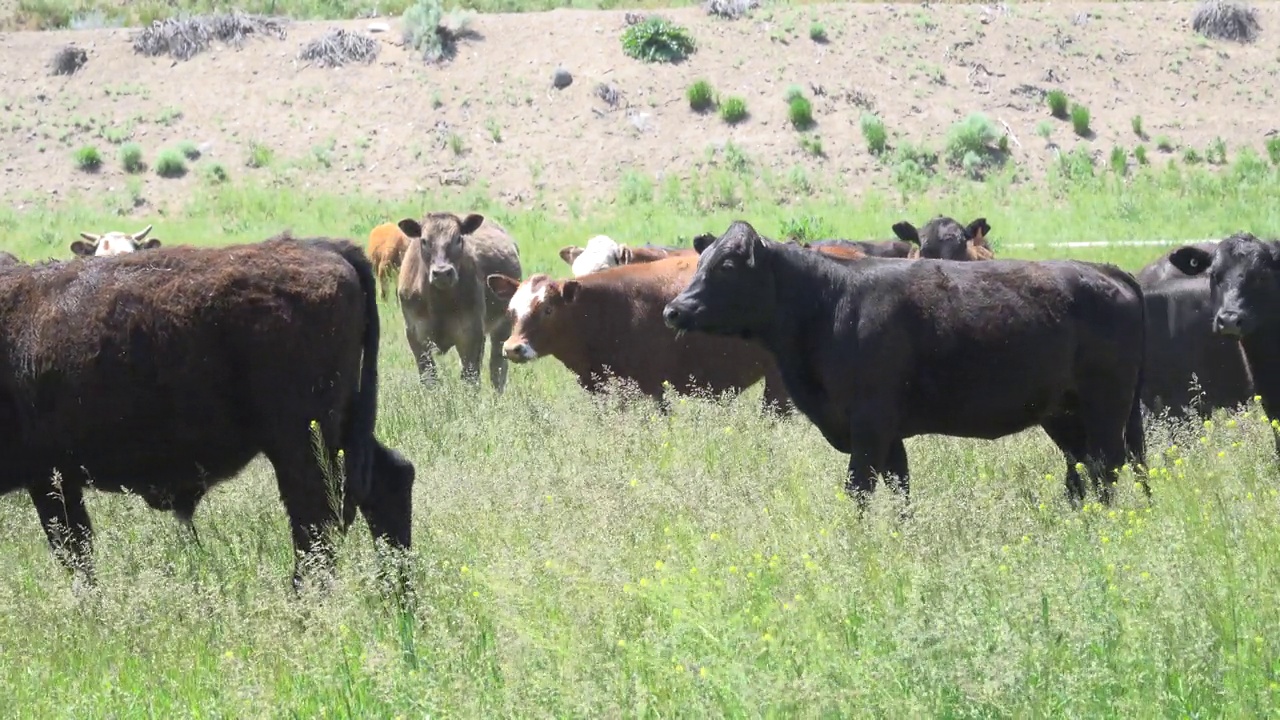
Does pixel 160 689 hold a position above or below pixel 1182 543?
below

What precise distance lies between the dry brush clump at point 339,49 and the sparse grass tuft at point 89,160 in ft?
25.4

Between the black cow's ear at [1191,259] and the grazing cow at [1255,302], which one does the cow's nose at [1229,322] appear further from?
the black cow's ear at [1191,259]

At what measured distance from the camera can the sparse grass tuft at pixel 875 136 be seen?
134ft

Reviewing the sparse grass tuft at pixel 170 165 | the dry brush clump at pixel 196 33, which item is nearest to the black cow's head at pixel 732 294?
the sparse grass tuft at pixel 170 165

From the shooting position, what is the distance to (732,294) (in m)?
9.77

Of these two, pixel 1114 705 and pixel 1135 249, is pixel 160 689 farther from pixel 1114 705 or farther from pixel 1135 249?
pixel 1135 249

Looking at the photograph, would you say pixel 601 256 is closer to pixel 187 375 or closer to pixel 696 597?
pixel 187 375

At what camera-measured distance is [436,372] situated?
1511cm

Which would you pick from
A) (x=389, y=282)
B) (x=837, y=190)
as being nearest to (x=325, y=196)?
(x=837, y=190)

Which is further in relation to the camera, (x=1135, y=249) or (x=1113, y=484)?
(x=1135, y=249)

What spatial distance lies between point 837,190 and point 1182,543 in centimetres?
3252

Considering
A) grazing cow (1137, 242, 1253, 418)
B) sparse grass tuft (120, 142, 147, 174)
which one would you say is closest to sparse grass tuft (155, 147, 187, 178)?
sparse grass tuft (120, 142, 147, 174)

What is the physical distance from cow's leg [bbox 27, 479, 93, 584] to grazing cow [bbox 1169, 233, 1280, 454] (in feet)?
22.8

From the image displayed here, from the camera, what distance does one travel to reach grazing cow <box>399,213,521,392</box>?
17203 millimetres
